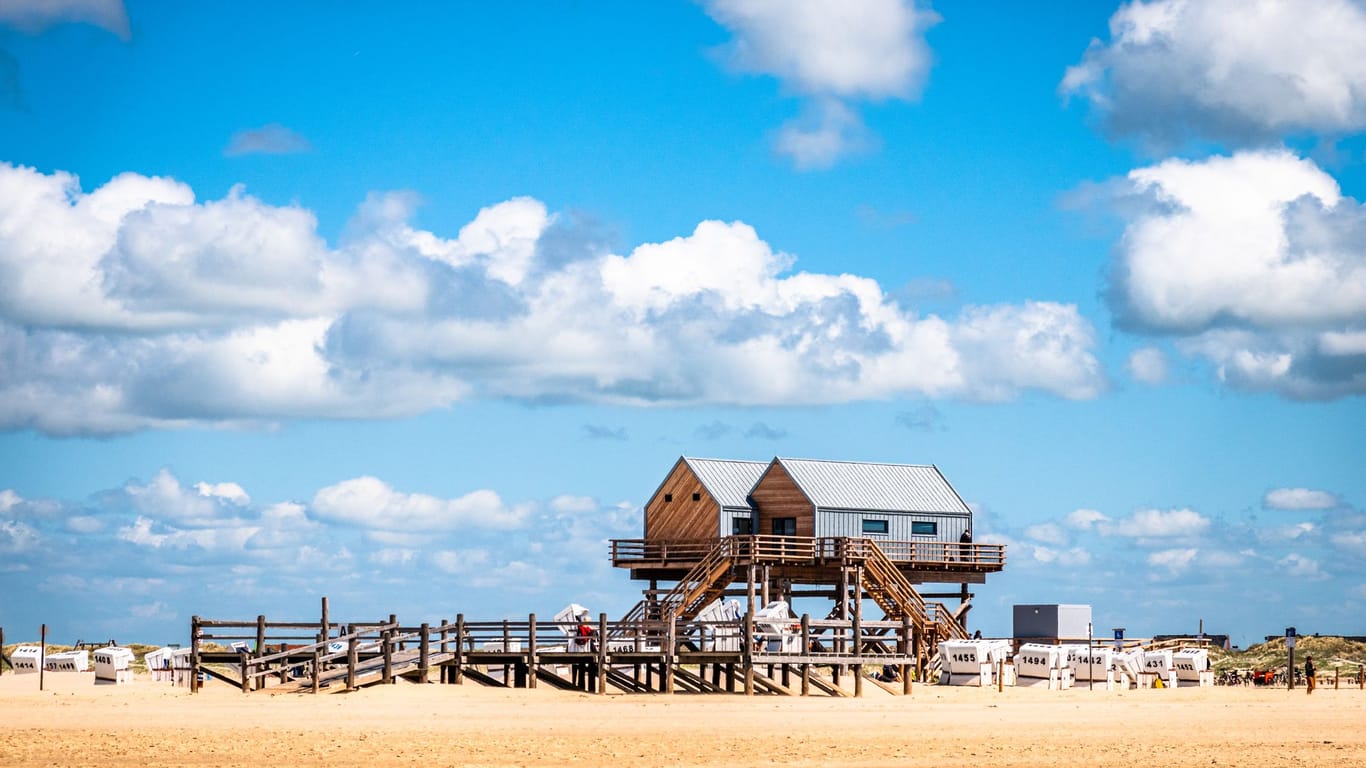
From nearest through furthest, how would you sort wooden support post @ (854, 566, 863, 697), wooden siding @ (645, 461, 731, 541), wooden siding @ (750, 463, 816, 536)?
wooden support post @ (854, 566, 863, 697)
wooden siding @ (750, 463, 816, 536)
wooden siding @ (645, 461, 731, 541)

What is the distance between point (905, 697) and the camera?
46219mm

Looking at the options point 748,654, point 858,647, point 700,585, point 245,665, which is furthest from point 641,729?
point 700,585

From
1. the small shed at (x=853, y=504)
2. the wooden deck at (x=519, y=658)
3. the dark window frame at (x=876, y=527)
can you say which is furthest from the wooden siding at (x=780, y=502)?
the wooden deck at (x=519, y=658)

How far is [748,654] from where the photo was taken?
143ft

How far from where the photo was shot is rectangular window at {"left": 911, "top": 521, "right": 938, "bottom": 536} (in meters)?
61.8

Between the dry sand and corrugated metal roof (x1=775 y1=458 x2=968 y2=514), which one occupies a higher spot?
corrugated metal roof (x1=775 y1=458 x2=968 y2=514)

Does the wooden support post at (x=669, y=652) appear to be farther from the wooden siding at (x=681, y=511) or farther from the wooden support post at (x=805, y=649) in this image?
the wooden siding at (x=681, y=511)

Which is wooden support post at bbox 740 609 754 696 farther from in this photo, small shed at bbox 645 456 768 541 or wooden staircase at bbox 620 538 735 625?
small shed at bbox 645 456 768 541

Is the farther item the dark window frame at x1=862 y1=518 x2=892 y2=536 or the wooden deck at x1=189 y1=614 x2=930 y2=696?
the dark window frame at x1=862 y1=518 x2=892 y2=536

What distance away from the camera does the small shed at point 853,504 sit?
60062 mm

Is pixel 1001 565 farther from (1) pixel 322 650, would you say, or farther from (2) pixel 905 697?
(1) pixel 322 650

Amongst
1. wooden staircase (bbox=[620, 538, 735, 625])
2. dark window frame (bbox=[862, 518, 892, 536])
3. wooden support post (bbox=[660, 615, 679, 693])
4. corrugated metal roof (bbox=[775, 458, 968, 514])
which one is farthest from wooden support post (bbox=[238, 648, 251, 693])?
dark window frame (bbox=[862, 518, 892, 536])

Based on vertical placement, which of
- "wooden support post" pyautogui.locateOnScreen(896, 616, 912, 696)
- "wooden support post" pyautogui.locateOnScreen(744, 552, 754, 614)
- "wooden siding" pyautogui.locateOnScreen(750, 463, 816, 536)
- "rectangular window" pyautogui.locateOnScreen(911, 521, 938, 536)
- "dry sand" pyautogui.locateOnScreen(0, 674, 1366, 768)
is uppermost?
"wooden siding" pyautogui.locateOnScreen(750, 463, 816, 536)

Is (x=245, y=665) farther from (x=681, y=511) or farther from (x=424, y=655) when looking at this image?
(x=681, y=511)
